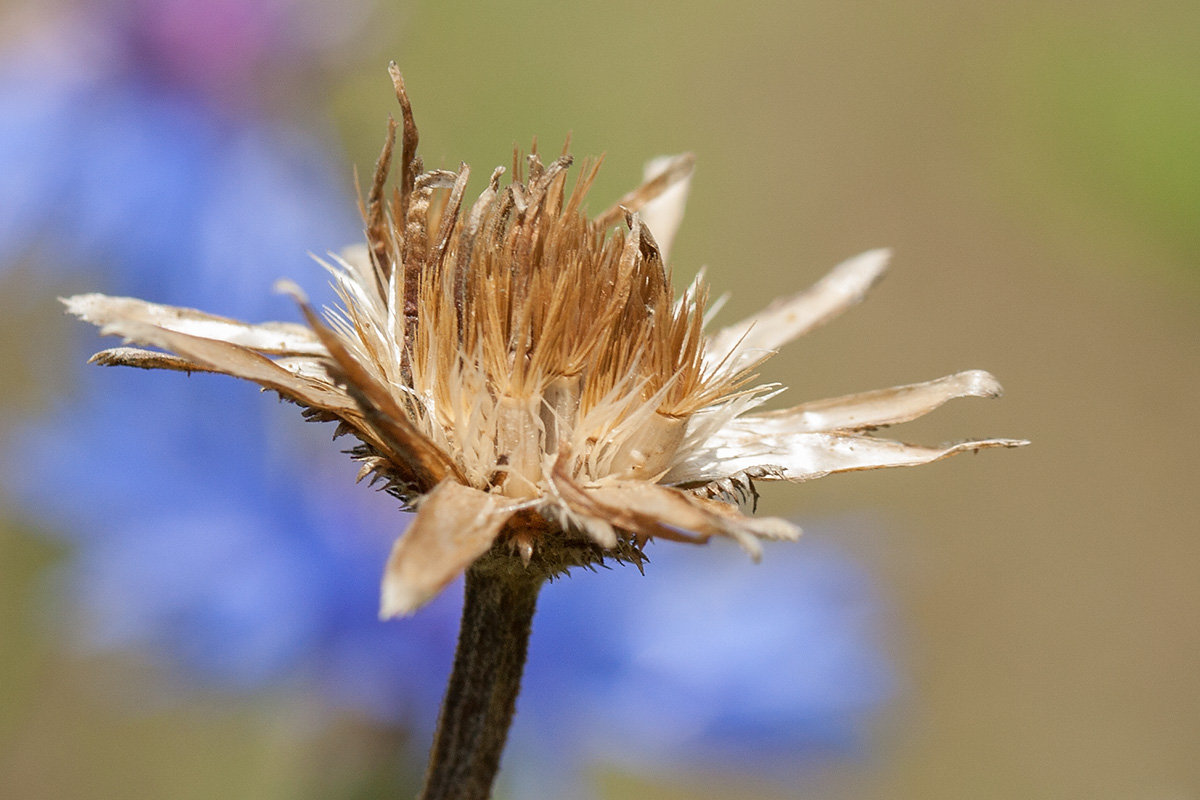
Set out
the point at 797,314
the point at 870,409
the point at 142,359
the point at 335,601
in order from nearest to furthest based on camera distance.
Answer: the point at 142,359, the point at 870,409, the point at 797,314, the point at 335,601

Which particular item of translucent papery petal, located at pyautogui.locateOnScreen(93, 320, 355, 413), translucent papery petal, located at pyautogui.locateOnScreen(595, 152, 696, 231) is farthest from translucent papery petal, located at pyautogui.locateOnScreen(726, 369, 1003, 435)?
translucent papery petal, located at pyautogui.locateOnScreen(93, 320, 355, 413)

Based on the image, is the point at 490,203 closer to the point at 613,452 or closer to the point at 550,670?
the point at 613,452

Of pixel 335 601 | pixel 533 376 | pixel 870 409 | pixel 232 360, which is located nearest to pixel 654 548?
pixel 335 601

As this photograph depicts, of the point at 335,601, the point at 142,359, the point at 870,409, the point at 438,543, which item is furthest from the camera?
the point at 335,601

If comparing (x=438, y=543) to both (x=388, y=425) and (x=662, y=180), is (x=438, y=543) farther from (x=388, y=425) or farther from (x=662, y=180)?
(x=662, y=180)

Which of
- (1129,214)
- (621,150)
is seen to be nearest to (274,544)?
(621,150)

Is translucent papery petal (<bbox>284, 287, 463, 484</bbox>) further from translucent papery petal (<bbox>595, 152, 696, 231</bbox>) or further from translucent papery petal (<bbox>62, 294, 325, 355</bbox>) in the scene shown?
translucent papery petal (<bbox>595, 152, 696, 231</bbox>)

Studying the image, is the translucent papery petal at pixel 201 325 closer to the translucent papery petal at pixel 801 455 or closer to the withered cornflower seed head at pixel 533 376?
the withered cornflower seed head at pixel 533 376
